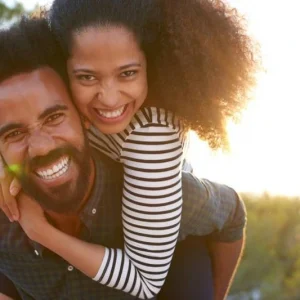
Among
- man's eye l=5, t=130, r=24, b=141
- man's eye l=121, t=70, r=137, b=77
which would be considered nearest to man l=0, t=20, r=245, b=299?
man's eye l=5, t=130, r=24, b=141

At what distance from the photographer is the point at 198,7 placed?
198 centimetres

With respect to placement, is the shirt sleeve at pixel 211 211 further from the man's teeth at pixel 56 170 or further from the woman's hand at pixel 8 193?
the woman's hand at pixel 8 193

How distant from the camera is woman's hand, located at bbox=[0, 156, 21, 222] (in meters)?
2.23

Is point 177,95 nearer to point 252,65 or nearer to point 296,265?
point 252,65

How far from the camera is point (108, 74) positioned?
194 cm

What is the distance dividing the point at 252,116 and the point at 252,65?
179 mm

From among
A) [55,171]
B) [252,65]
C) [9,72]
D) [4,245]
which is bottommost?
[4,245]

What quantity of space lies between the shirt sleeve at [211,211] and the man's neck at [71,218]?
1.07ft

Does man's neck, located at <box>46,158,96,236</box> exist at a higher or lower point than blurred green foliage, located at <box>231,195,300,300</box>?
lower

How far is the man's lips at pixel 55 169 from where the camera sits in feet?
6.81

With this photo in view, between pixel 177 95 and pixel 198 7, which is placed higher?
pixel 198 7

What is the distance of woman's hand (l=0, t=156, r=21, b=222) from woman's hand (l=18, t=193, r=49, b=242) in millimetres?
25

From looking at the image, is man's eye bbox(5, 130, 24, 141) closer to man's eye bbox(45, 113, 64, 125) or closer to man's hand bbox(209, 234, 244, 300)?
man's eye bbox(45, 113, 64, 125)

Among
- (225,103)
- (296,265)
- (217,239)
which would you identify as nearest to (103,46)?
(225,103)
